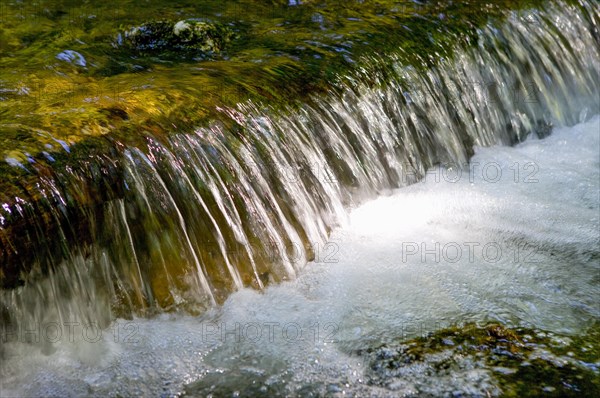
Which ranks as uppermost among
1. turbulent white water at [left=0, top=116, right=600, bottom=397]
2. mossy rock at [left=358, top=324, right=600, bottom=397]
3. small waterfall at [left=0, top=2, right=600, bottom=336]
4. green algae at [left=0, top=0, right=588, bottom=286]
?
green algae at [left=0, top=0, right=588, bottom=286]

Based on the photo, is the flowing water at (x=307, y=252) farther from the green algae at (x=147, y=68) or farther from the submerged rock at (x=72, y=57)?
the submerged rock at (x=72, y=57)

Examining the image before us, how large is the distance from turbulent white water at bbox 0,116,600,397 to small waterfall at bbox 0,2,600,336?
0.47ft

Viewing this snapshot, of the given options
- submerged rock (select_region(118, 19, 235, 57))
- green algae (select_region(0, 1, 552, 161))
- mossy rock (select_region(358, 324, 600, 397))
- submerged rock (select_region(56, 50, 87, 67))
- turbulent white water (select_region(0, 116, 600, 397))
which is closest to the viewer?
mossy rock (select_region(358, 324, 600, 397))

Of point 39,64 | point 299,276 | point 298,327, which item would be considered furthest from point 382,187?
point 39,64

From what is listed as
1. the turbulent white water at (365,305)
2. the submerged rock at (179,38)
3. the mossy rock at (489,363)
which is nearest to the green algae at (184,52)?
the submerged rock at (179,38)

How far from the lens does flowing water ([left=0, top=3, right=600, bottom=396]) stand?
134 inches

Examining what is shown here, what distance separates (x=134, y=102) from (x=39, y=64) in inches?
50.3

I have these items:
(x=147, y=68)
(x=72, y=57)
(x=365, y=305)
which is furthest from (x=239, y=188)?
(x=72, y=57)

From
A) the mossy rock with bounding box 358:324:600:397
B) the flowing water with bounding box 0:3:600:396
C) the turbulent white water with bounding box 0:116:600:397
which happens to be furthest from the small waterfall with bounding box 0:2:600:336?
the mossy rock with bounding box 358:324:600:397

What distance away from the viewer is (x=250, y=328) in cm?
366

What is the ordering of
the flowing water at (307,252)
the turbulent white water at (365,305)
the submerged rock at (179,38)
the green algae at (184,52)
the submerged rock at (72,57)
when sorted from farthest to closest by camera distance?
the submerged rock at (179,38) → the submerged rock at (72,57) → the green algae at (184,52) → the flowing water at (307,252) → the turbulent white water at (365,305)

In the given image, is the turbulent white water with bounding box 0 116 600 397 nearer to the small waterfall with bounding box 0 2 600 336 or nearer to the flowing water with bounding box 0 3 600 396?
the flowing water with bounding box 0 3 600 396

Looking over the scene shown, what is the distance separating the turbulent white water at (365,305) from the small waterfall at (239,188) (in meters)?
0.14

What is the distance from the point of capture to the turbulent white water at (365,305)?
10.8 feet
